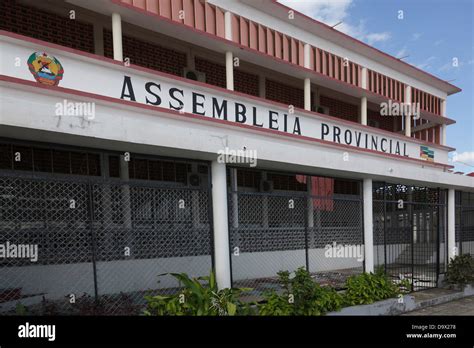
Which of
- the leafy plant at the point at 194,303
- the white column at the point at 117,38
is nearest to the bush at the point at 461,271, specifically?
the leafy plant at the point at 194,303

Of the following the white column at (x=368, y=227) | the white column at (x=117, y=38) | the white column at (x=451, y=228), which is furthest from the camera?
the white column at (x=451, y=228)

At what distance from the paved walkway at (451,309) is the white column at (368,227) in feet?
4.02

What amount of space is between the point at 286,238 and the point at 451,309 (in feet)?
13.3

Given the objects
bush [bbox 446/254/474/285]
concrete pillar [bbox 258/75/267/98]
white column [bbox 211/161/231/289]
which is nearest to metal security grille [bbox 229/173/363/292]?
white column [bbox 211/161/231/289]

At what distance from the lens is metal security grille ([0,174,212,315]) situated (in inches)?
211

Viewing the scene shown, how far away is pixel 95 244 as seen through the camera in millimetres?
4922

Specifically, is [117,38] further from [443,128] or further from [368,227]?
[443,128]

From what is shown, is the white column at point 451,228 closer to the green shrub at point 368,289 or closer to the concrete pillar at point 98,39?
the green shrub at point 368,289

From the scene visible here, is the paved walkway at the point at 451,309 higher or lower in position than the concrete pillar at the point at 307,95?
lower

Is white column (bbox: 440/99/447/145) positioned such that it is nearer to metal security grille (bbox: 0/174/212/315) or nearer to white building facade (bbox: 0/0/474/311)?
white building facade (bbox: 0/0/474/311)

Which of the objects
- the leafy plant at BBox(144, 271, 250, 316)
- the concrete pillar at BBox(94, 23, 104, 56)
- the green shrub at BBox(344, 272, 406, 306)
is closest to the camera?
the leafy plant at BBox(144, 271, 250, 316)

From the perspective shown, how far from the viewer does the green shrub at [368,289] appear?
6259mm

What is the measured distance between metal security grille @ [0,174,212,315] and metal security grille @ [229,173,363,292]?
1.22 m
